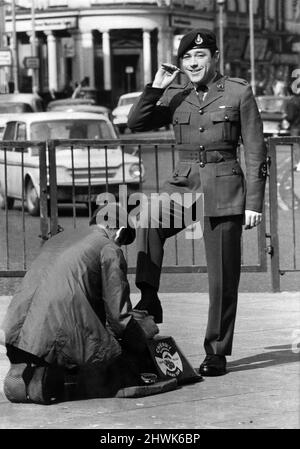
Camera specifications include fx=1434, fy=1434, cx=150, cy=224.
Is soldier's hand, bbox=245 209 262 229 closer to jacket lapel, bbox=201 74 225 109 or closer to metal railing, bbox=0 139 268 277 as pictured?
jacket lapel, bbox=201 74 225 109

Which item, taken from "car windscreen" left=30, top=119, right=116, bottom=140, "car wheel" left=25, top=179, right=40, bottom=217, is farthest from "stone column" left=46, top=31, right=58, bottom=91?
"car wheel" left=25, top=179, right=40, bottom=217

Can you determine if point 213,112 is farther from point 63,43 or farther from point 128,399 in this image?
point 63,43

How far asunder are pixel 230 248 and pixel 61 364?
1346mm

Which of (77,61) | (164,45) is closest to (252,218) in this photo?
A: (164,45)

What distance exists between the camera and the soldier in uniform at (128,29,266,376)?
24.8 ft

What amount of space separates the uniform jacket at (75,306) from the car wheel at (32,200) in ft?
30.1

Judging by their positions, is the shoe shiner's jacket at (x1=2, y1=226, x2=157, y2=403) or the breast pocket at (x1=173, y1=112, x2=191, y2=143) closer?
the shoe shiner's jacket at (x1=2, y1=226, x2=157, y2=403)

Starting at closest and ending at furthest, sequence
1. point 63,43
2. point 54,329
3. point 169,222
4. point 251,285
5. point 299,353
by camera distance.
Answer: point 54,329
point 169,222
point 299,353
point 251,285
point 63,43

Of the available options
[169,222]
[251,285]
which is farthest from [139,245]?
[251,285]

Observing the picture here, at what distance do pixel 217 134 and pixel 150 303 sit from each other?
0.96 meters

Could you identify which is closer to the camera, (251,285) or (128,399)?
(128,399)

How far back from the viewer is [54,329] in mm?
6801

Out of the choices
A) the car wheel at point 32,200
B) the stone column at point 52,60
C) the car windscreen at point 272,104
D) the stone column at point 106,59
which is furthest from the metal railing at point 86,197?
the stone column at point 52,60

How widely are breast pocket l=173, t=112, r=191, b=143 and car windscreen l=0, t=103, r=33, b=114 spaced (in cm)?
2797
